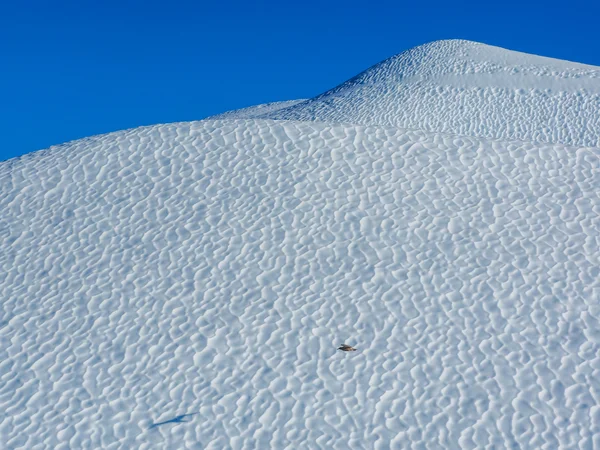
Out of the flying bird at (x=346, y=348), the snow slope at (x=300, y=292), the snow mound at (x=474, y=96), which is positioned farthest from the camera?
the snow mound at (x=474, y=96)

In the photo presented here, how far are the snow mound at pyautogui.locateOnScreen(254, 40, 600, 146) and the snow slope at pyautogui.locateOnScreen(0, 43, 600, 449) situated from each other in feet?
17.5

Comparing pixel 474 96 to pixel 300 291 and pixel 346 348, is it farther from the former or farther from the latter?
pixel 346 348

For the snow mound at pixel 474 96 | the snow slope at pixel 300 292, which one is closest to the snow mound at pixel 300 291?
the snow slope at pixel 300 292

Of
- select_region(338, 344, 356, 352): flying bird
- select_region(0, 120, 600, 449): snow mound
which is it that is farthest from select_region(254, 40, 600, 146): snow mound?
select_region(338, 344, 356, 352): flying bird

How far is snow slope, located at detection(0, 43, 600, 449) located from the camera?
136 inches

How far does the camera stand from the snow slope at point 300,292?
3459 mm

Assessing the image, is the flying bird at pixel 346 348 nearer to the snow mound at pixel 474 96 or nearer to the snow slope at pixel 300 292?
the snow slope at pixel 300 292

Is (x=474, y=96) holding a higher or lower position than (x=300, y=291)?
higher

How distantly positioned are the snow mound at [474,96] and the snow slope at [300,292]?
17.5 ft

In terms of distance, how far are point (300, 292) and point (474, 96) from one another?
8.44m

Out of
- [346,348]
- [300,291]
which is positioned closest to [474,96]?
[300,291]

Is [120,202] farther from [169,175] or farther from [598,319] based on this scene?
[598,319]

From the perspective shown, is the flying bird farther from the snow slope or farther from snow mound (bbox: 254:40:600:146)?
snow mound (bbox: 254:40:600:146)

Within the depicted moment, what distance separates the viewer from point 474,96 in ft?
38.7
